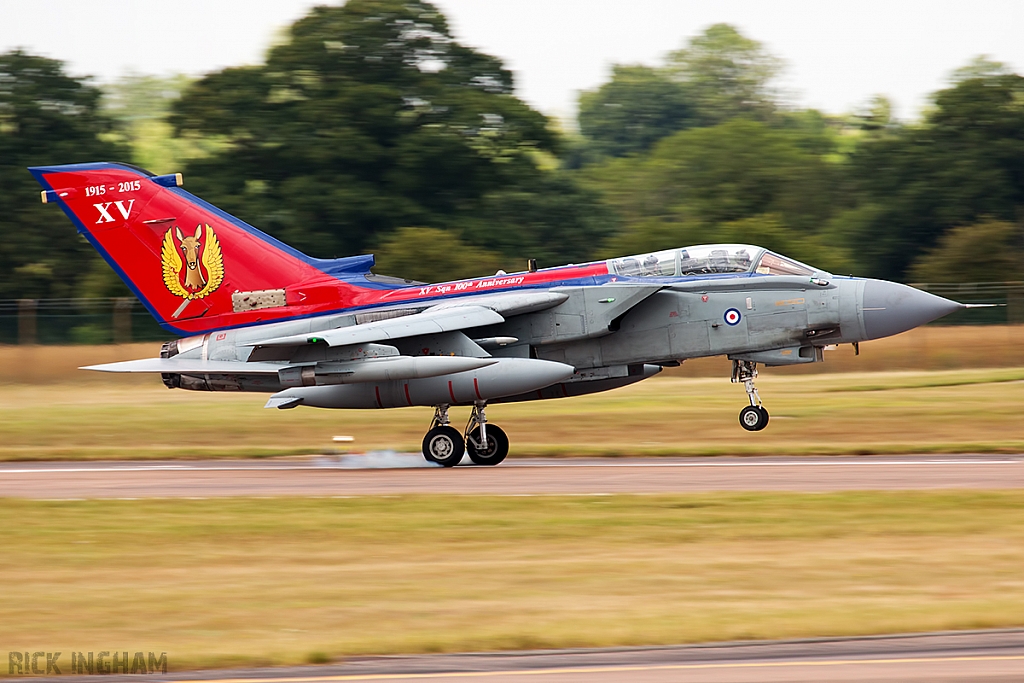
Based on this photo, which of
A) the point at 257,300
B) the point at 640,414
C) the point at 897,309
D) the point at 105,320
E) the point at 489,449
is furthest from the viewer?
the point at 105,320

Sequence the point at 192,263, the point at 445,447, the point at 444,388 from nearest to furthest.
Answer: the point at 444,388, the point at 445,447, the point at 192,263

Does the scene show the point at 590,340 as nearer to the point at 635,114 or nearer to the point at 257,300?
the point at 257,300

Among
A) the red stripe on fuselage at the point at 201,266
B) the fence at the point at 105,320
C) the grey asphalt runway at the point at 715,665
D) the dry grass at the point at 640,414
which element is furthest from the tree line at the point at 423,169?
the grey asphalt runway at the point at 715,665

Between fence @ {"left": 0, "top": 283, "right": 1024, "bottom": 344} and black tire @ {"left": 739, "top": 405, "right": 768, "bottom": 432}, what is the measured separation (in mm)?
16818

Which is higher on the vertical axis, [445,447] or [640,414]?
[640,414]

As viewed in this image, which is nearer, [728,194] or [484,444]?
[484,444]

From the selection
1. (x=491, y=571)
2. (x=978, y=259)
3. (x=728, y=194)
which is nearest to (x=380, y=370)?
(x=491, y=571)

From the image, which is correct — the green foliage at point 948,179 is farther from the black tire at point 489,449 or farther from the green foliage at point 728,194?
the black tire at point 489,449

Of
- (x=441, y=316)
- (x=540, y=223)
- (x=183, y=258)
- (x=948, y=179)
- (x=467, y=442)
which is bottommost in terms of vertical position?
(x=467, y=442)

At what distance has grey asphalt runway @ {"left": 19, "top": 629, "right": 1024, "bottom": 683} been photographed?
7750 millimetres

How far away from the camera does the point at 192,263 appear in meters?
20.3

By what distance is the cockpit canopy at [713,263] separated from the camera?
1897 centimetres

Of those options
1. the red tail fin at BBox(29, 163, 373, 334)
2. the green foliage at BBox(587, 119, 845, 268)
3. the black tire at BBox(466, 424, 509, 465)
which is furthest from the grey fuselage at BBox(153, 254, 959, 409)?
the green foliage at BBox(587, 119, 845, 268)

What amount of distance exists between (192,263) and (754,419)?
30.7 ft
